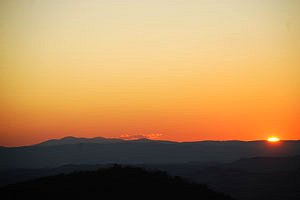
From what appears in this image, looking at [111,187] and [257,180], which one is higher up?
[257,180]

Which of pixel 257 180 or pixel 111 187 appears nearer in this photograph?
pixel 111 187

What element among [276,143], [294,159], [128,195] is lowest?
[128,195]

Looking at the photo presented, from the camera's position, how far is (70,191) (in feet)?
95.5

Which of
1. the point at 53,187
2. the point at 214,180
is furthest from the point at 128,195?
the point at 214,180

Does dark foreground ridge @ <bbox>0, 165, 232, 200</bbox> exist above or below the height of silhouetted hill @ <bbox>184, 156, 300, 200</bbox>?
below

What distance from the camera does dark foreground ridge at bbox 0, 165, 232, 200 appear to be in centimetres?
2888

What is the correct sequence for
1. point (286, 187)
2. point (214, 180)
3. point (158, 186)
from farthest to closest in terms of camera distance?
1. point (214, 180)
2. point (286, 187)
3. point (158, 186)

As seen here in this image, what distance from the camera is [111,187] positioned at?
29.7m

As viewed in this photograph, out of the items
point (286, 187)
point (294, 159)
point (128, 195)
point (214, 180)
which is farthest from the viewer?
point (294, 159)

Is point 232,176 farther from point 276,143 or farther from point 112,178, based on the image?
point 276,143

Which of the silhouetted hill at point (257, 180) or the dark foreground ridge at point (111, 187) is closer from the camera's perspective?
the dark foreground ridge at point (111, 187)

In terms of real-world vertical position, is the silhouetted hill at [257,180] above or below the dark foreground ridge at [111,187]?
above

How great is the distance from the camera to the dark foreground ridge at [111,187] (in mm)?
28875

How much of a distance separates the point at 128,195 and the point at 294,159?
99566 mm
